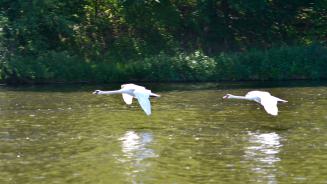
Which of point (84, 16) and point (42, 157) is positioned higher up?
point (84, 16)

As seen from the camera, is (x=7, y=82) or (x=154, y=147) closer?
(x=154, y=147)

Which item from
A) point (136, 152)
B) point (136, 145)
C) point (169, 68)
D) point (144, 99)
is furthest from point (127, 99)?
point (169, 68)

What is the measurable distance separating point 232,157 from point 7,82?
2144cm

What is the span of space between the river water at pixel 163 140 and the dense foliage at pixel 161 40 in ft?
20.3

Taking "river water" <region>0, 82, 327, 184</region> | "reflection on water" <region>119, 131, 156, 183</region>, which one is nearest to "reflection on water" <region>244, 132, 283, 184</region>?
"river water" <region>0, 82, 327, 184</region>

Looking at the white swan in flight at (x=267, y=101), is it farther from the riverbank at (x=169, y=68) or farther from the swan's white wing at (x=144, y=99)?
the riverbank at (x=169, y=68)

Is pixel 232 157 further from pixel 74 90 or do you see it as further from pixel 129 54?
pixel 129 54

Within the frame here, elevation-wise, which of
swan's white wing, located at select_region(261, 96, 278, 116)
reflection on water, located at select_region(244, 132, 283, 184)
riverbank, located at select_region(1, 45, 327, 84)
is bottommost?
reflection on water, located at select_region(244, 132, 283, 184)

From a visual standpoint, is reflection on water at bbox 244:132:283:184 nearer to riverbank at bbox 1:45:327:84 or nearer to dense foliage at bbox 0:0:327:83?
riverbank at bbox 1:45:327:84

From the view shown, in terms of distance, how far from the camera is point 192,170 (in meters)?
19.1

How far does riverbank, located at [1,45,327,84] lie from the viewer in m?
40.1

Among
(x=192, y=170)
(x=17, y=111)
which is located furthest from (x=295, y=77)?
(x=192, y=170)

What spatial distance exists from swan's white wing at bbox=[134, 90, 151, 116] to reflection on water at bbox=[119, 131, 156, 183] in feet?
2.89

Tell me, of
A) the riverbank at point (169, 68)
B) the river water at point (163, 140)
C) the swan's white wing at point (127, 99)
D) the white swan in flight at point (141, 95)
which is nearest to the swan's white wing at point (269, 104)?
the river water at point (163, 140)
